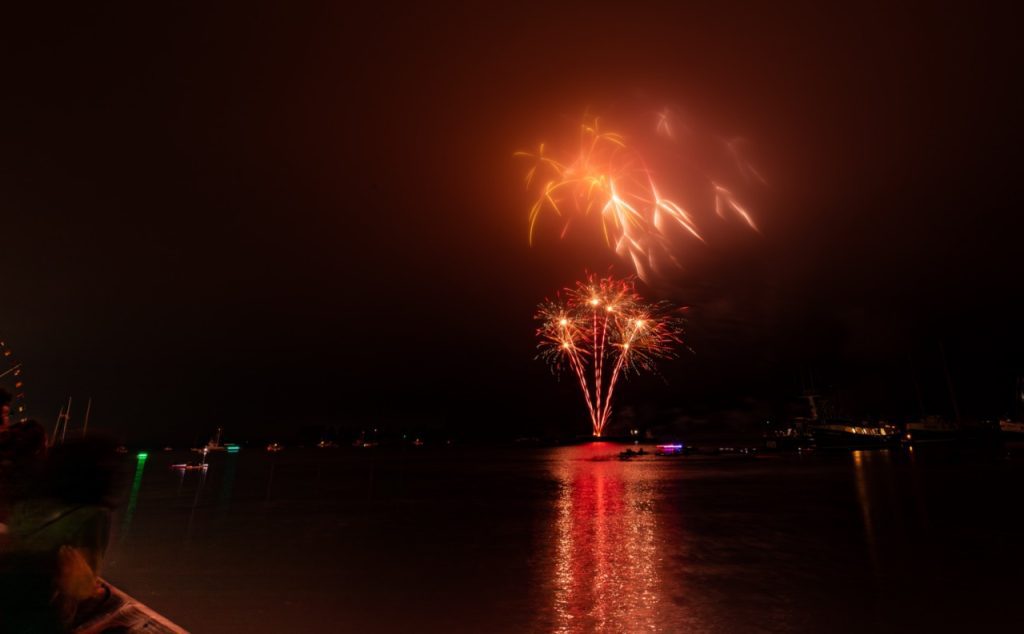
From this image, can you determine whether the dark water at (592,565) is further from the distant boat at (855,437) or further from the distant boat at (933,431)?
the distant boat at (933,431)

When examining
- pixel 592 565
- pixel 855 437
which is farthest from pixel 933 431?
pixel 592 565

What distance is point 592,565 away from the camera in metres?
11.5

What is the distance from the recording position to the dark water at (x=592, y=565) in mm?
8281

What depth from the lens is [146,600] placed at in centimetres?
938

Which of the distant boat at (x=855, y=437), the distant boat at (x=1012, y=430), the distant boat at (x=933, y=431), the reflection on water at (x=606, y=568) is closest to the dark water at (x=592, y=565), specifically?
the reflection on water at (x=606, y=568)

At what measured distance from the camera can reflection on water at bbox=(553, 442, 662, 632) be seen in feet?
26.4

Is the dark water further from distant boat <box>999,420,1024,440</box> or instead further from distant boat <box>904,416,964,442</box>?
distant boat <box>904,416,964,442</box>

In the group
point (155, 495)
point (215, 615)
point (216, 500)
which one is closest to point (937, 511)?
point (215, 615)

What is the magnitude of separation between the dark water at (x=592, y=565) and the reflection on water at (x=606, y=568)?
52 mm

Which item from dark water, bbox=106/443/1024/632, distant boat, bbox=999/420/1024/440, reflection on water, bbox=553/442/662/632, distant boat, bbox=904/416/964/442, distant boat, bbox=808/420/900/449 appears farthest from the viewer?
distant boat, bbox=904/416/964/442

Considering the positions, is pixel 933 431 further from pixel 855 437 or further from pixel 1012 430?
→ pixel 855 437

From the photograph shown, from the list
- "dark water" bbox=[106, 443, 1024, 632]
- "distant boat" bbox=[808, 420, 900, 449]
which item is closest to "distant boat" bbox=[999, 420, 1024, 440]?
"distant boat" bbox=[808, 420, 900, 449]

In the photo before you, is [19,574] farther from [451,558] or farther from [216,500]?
[216,500]

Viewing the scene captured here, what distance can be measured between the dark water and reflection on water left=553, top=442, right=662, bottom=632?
52mm
